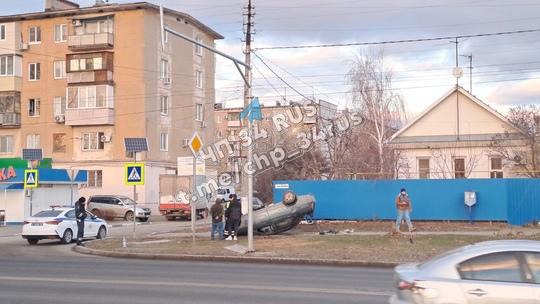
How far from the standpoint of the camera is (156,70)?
56969 mm

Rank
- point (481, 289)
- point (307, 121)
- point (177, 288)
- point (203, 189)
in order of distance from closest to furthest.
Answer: point (481, 289), point (177, 288), point (203, 189), point (307, 121)

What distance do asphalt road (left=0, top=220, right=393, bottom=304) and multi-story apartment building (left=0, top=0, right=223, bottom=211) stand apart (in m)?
35.5

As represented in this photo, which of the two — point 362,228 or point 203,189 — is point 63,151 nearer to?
point 203,189

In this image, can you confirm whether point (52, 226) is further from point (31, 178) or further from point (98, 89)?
point (98, 89)

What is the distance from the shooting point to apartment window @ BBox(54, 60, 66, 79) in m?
58.1

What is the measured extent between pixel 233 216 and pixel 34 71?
40084mm

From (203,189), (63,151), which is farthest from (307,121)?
(63,151)

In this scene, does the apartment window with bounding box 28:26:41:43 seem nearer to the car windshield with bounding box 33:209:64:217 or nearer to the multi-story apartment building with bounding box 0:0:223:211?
the multi-story apartment building with bounding box 0:0:223:211

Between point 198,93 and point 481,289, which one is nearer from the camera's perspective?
point 481,289

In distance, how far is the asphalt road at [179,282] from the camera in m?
12.2

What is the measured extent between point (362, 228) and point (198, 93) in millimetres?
35792

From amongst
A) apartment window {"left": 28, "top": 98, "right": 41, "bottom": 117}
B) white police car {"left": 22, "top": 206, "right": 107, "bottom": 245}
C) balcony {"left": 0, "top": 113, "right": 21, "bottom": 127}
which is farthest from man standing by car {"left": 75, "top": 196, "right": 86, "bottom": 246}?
balcony {"left": 0, "top": 113, "right": 21, "bottom": 127}

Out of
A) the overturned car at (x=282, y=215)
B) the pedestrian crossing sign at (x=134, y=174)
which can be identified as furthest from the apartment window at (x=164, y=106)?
the pedestrian crossing sign at (x=134, y=174)

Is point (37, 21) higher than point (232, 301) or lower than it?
higher
